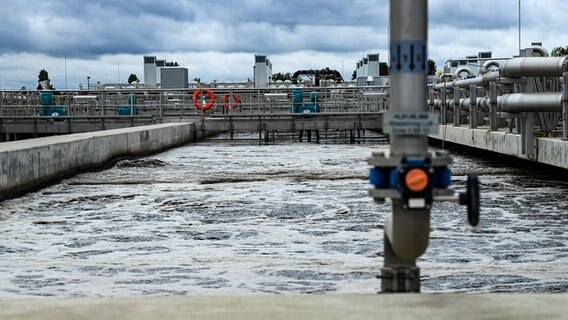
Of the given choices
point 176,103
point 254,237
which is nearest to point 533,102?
point 254,237

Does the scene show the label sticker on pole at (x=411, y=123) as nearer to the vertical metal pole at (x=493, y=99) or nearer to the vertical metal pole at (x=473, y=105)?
the vertical metal pole at (x=493, y=99)

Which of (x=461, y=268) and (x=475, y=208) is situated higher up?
(x=475, y=208)

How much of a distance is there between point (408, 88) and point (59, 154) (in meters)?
13.5

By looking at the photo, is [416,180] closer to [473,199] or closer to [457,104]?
[473,199]

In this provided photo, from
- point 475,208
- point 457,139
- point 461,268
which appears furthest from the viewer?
point 457,139

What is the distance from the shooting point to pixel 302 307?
196 inches

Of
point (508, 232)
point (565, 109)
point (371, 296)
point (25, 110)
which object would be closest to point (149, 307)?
point (371, 296)

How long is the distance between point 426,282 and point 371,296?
2906 millimetres

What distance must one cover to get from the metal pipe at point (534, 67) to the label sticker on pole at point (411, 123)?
9.29 metres

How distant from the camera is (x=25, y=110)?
41.5 meters

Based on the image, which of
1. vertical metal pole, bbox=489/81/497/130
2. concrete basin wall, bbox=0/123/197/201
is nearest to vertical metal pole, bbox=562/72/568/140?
vertical metal pole, bbox=489/81/497/130

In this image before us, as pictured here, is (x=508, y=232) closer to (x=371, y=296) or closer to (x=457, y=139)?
(x=371, y=296)

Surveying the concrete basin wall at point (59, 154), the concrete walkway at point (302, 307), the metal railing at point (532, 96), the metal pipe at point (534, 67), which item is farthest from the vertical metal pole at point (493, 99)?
the concrete walkway at point (302, 307)

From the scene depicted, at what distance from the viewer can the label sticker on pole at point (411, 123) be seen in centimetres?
480
